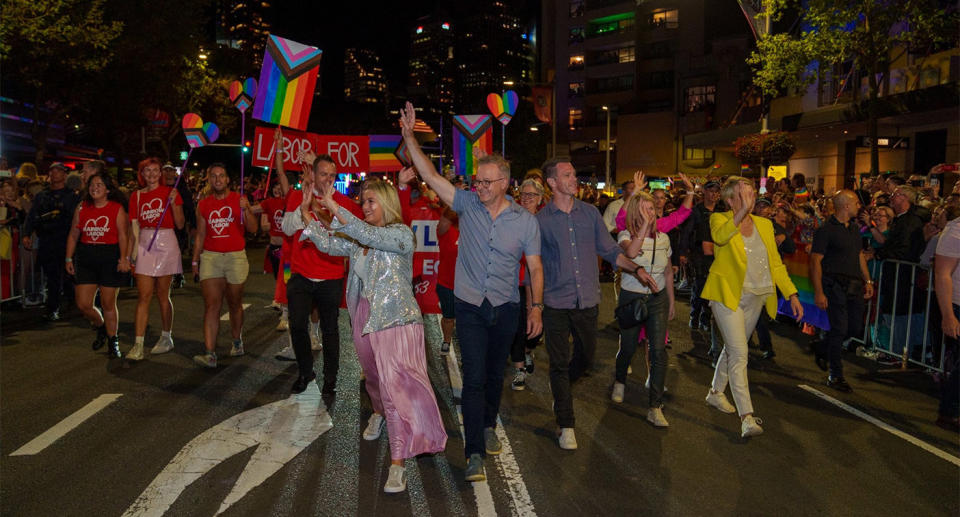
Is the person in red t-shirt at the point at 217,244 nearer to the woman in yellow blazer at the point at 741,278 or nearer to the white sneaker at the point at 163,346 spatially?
the white sneaker at the point at 163,346

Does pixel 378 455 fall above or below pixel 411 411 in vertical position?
below

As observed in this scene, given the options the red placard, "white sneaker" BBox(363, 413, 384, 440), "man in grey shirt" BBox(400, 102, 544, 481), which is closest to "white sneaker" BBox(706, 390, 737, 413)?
"man in grey shirt" BBox(400, 102, 544, 481)

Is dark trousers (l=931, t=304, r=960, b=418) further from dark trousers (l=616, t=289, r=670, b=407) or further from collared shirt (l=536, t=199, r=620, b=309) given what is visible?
collared shirt (l=536, t=199, r=620, b=309)

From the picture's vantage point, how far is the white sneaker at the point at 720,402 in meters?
6.07

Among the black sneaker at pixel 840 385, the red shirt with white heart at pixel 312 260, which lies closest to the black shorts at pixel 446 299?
the red shirt with white heart at pixel 312 260

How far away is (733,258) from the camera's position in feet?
18.9

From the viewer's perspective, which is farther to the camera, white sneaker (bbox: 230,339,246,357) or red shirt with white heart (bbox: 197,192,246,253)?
white sneaker (bbox: 230,339,246,357)

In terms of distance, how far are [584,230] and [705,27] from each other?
52.2m

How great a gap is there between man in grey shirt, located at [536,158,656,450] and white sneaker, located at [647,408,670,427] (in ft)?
2.77

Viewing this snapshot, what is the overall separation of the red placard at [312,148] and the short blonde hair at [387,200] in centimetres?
265

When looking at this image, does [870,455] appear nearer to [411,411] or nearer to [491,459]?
[491,459]

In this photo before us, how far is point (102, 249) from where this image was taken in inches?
305

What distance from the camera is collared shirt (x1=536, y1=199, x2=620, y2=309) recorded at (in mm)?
5203

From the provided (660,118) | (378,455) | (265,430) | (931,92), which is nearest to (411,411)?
(378,455)
